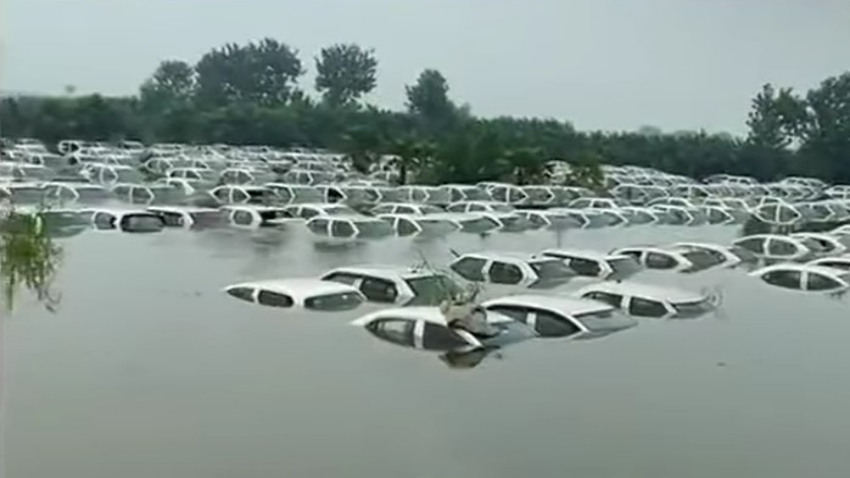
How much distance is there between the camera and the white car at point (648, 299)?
2.22m

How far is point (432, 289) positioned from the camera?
212 cm

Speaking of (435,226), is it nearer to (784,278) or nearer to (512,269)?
A: (512,269)

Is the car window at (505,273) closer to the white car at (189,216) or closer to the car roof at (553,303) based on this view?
the car roof at (553,303)

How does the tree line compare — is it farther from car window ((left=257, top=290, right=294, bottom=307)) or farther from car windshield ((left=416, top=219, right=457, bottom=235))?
car window ((left=257, top=290, right=294, bottom=307))

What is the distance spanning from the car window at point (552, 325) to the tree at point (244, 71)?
68 centimetres

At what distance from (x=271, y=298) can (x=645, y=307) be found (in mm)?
762

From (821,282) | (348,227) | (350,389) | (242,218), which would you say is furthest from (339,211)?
(821,282)

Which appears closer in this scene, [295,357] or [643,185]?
[295,357]

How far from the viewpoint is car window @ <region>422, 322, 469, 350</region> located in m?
2.05

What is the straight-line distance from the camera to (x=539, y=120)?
2369mm

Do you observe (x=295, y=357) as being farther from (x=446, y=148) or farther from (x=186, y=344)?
(x=446, y=148)

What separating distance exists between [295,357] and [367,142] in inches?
21.1

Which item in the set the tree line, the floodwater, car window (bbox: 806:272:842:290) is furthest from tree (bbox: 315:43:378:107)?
car window (bbox: 806:272:842:290)

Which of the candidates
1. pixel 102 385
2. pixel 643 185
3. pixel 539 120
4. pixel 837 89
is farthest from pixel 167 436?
pixel 837 89
